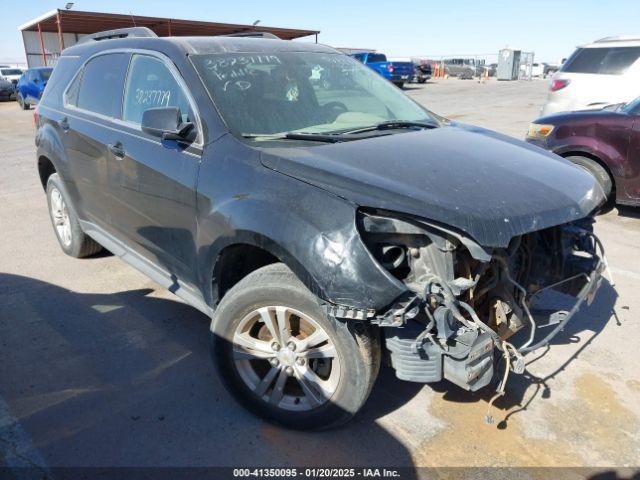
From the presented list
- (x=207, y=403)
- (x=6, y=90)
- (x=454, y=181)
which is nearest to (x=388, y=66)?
(x=6, y=90)

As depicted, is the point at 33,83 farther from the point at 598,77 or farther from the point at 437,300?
the point at 437,300

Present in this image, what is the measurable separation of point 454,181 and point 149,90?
7.01 feet

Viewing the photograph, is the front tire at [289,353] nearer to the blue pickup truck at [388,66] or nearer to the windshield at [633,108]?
the windshield at [633,108]

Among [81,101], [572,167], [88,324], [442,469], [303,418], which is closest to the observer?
[442,469]

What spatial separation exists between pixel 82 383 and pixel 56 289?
1560mm

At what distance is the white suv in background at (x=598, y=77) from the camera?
370 inches

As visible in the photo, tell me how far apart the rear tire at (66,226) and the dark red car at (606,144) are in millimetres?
5187

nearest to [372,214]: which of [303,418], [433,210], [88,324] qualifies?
[433,210]

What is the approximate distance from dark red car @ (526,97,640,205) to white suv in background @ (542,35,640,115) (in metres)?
3.70

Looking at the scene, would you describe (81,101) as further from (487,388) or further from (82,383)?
(487,388)

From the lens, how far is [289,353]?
8.82 feet

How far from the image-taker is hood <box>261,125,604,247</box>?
2305 mm

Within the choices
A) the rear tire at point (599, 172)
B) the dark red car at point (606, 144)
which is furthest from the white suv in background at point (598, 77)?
the rear tire at point (599, 172)

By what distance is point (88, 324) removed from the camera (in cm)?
390
